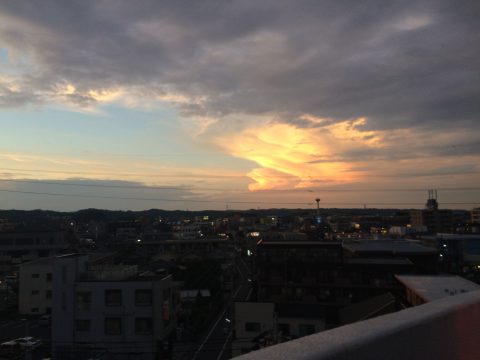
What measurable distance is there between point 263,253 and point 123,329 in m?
10.2

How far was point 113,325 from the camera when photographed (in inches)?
640

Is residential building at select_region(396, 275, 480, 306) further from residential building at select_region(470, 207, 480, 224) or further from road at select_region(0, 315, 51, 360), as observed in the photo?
residential building at select_region(470, 207, 480, 224)

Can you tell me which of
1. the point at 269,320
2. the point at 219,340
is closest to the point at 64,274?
the point at 219,340

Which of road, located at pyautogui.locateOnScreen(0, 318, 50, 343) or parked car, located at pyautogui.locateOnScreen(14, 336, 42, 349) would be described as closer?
parked car, located at pyautogui.locateOnScreen(14, 336, 42, 349)

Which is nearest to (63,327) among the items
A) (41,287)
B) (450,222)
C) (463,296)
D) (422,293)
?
(41,287)

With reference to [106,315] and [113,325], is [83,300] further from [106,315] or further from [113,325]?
Answer: [113,325]

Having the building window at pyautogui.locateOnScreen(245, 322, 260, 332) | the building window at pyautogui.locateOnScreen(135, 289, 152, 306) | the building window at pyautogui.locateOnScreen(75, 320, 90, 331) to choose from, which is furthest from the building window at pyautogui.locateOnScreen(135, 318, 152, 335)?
the building window at pyautogui.locateOnScreen(245, 322, 260, 332)

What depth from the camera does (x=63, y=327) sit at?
16.3 m

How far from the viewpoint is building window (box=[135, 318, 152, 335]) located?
16234mm

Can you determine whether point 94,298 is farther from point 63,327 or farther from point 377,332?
point 377,332

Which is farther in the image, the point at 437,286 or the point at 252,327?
the point at 252,327

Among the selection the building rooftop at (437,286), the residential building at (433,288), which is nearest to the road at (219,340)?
the residential building at (433,288)

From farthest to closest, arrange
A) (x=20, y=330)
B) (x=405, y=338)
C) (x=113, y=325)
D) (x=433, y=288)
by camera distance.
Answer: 1. (x=20, y=330)
2. (x=113, y=325)
3. (x=433, y=288)
4. (x=405, y=338)

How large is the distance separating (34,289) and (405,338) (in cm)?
2696
